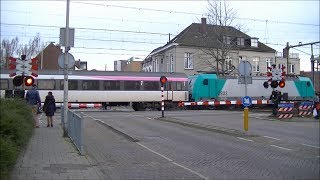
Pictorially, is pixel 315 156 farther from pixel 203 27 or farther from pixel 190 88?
pixel 203 27

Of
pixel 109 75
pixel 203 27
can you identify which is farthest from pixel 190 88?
pixel 203 27

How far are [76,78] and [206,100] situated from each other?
12401 millimetres

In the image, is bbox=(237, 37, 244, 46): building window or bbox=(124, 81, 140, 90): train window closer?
bbox=(124, 81, 140, 90): train window

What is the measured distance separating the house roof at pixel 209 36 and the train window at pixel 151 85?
14.3 m

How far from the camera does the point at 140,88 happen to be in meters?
39.2

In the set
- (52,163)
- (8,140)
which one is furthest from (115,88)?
(8,140)

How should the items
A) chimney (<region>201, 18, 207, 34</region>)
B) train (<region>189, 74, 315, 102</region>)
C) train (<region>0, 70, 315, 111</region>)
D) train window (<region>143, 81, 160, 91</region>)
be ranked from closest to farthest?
train (<region>0, 70, 315, 111</region>)
train window (<region>143, 81, 160, 91</region>)
train (<region>189, 74, 315, 102</region>)
chimney (<region>201, 18, 207, 34</region>)

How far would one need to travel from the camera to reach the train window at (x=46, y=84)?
35.4m

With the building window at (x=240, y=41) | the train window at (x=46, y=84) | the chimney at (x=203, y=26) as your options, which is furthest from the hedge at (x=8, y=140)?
the building window at (x=240, y=41)

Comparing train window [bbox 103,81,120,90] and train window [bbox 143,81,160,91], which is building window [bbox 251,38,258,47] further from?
train window [bbox 103,81,120,90]

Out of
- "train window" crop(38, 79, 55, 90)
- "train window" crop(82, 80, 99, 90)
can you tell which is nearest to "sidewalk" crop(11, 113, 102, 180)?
"train window" crop(38, 79, 55, 90)

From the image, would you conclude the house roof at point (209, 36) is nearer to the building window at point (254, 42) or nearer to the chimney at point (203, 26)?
the chimney at point (203, 26)

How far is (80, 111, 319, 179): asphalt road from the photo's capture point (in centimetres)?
724

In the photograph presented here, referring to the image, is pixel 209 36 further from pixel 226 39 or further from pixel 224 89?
pixel 224 89
